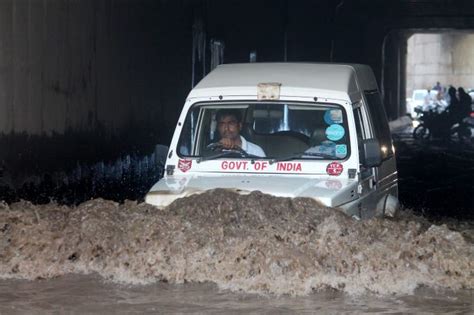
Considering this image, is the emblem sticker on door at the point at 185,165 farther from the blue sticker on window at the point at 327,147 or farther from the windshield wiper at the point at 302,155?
the blue sticker on window at the point at 327,147

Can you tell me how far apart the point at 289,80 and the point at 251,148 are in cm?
69

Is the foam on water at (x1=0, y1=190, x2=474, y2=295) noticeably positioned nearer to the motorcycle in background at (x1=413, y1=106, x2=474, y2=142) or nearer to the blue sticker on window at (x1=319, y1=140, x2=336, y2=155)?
the blue sticker on window at (x1=319, y1=140, x2=336, y2=155)

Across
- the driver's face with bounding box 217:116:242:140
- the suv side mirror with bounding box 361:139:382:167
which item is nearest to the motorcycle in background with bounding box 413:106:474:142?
the driver's face with bounding box 217:116:242:140

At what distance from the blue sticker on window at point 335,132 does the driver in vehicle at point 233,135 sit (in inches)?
23.3

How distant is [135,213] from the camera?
320 inches

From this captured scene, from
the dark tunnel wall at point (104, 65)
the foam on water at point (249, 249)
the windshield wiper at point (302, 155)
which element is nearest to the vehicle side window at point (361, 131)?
the windshield wiper at point (302, 155)

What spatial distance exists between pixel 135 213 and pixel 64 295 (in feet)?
2.72

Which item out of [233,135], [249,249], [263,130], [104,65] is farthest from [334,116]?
[104,65]

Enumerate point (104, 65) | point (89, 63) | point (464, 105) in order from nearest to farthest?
point (89, 63)
point (104, 65)
point (464, 105)

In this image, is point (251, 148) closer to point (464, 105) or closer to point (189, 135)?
point (189, 135)

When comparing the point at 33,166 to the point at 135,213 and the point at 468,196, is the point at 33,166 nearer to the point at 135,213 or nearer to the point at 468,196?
the point at 135,213

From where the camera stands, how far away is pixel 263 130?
30.2 ft

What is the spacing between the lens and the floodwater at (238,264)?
771 centimetres

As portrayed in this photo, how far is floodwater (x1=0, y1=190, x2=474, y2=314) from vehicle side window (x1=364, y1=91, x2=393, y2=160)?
Answer: 5.83 ft
